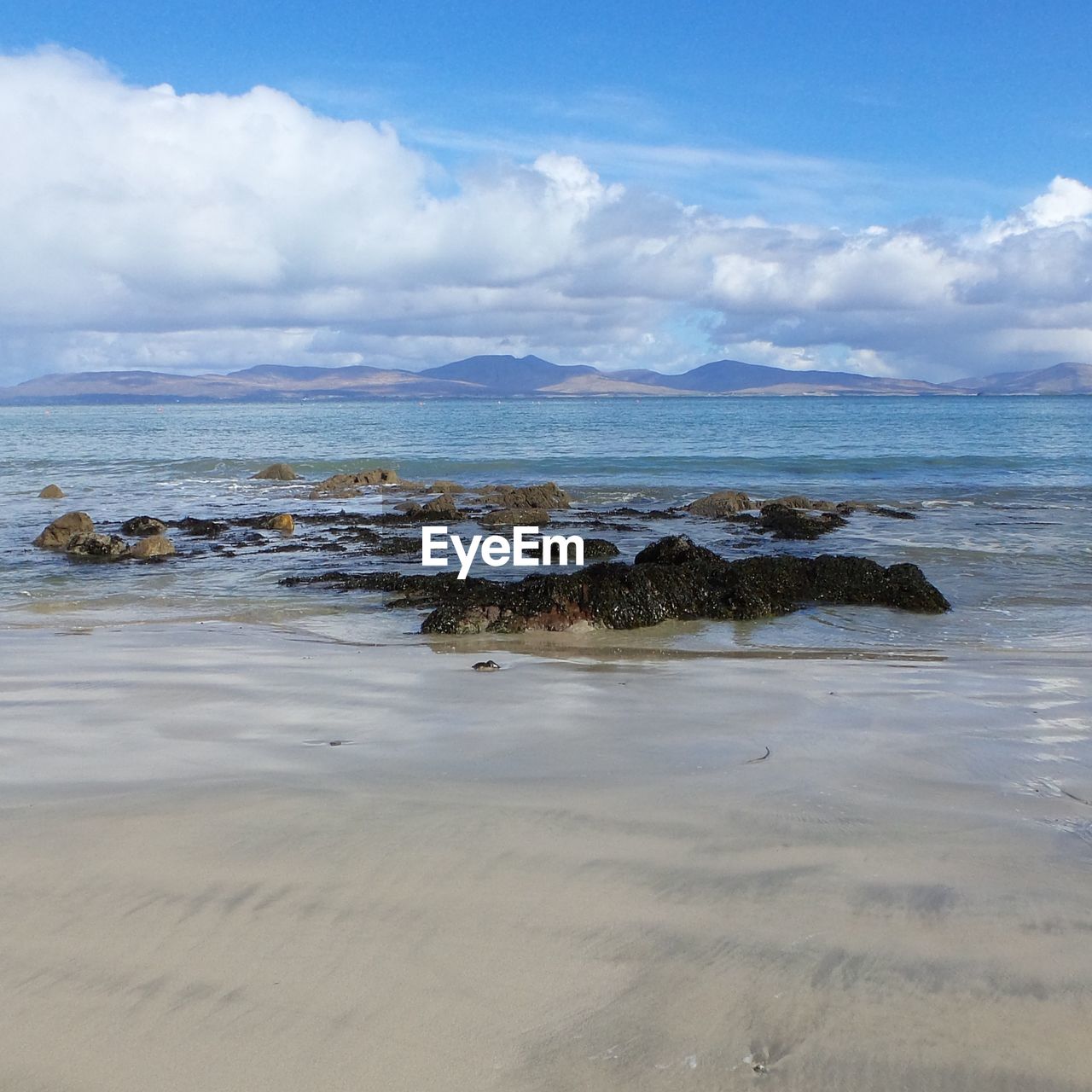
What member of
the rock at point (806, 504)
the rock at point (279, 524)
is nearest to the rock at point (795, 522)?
the rock at point (806, 504)

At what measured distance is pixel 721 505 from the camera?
2088 centimetres

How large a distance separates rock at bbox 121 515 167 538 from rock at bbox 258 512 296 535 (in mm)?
1764

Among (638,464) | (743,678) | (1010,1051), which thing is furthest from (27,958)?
(638,464)

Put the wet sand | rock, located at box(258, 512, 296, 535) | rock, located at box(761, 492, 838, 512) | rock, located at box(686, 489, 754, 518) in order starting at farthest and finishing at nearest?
rock, located at box(761, 492, 838, 512), rock, located at box(686, 489, 754, 518), rock, located at box(258, 512, 296, 535), the wet sand

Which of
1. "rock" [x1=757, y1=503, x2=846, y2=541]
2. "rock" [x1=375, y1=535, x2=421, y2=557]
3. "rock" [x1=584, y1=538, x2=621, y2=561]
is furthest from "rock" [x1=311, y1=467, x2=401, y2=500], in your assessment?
"rock" [x1=584, y1=538, x2=621, y2=561]

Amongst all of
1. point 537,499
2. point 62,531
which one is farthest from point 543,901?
point 537,499

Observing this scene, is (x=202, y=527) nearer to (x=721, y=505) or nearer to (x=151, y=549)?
(x=151, y=549)

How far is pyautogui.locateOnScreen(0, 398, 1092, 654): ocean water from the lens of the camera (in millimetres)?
9227

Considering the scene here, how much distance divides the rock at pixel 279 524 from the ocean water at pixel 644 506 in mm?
1921

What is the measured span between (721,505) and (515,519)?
477 centimetres

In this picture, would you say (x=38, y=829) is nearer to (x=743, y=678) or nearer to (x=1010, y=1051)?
(x=1010, y=1051)

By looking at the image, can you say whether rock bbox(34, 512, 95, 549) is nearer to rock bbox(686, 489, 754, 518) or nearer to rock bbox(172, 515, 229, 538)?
rock bbox(172, 515, 229, 538)

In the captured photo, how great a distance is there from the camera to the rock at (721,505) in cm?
2066

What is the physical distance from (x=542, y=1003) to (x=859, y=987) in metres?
0.79
